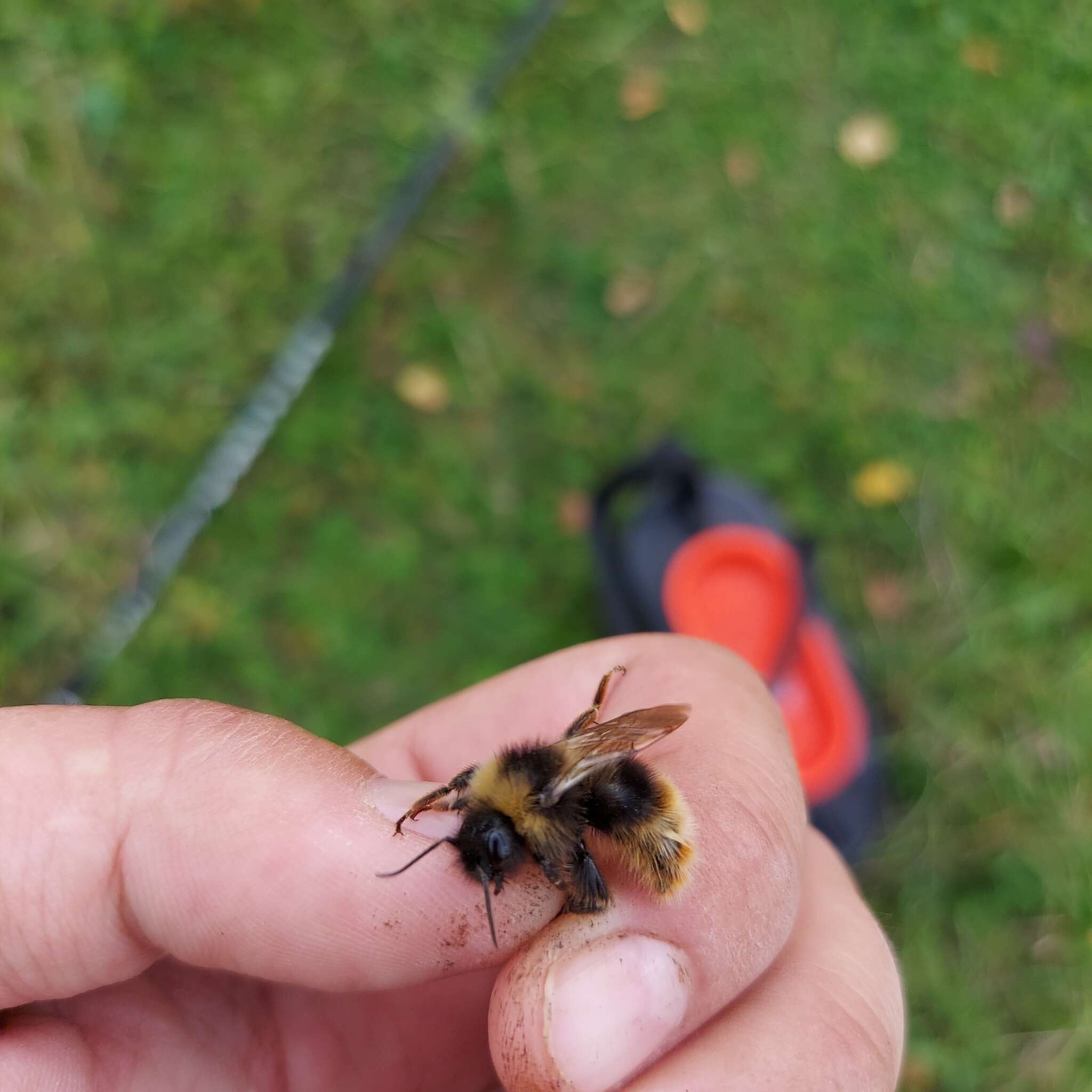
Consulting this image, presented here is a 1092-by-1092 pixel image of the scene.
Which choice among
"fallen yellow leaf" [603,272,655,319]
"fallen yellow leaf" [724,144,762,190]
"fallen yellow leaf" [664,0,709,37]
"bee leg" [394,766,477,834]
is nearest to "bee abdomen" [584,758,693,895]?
"bee leg" [394,766,477,834]

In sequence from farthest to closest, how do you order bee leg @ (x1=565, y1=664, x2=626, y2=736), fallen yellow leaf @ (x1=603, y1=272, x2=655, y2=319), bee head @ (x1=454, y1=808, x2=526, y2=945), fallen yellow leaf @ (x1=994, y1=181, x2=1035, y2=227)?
1. fallen yellow leaf @ (x1=994, y1=181, x2=1035, y2=227)
2. fallen yellow leaf @ (x1=603, y1=272, x2=655, y2=319)
3. bee leg @ (x1=565, y1=664, x2=626, y2=736)
4. bee head @ (x1=454, y1=808, x2=526, y2=945)

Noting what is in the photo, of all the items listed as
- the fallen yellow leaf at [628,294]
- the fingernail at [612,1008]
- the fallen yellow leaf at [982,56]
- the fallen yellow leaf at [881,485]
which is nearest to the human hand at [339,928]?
the fingernail at [612,1008]

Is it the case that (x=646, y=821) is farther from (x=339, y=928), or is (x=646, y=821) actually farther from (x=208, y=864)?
(x=208, y=864)

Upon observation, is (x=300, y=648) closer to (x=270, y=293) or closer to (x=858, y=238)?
(x=270, y=293)

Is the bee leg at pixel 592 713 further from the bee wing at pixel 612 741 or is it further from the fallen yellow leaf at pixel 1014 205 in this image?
the fallen yellow leaf at pixel 1014 205

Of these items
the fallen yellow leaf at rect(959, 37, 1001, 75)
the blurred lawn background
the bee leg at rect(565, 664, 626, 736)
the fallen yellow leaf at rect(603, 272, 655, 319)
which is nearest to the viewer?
the bee leg at rect(565, 664, 626, 736)

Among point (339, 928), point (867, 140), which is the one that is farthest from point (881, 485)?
point (339, 928)

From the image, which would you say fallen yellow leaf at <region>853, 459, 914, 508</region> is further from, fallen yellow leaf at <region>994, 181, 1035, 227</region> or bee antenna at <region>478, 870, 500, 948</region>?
bee antenna at <region>478, 870, 500, 948</region>
